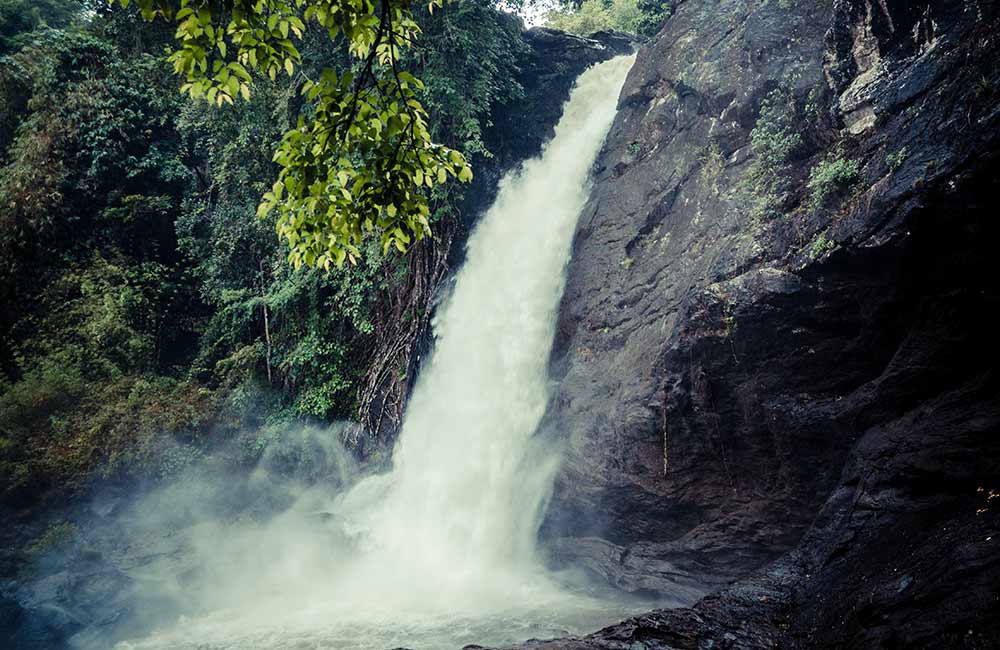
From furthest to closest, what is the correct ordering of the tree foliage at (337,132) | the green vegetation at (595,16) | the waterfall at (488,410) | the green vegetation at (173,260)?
the green vegetation at (595,16), the green vegetation at (173,260), the waterfall at (488,410), the tree foliage at (337,132)

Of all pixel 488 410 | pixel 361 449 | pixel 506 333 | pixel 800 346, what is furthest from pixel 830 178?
pixel 361 449

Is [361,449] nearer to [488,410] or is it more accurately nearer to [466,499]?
[488,410]

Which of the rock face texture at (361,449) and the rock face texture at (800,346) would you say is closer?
the rock face texture at (800,346)

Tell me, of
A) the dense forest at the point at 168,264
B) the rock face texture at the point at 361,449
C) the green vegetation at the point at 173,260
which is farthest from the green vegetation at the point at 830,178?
the rock face texture at the point at 361,449

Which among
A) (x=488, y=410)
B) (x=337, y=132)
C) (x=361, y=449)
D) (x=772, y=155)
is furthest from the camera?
(x=361, y=449)

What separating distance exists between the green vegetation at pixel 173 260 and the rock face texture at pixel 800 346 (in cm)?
508

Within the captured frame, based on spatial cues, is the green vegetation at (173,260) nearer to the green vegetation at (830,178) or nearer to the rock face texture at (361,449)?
the rock face texture at (361,449)

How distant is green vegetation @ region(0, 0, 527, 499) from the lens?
11.1 meters

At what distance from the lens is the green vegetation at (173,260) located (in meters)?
11.1

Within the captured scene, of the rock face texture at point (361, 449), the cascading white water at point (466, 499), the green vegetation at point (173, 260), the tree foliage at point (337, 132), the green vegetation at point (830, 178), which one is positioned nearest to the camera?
the tree foliage at point (337, 132)

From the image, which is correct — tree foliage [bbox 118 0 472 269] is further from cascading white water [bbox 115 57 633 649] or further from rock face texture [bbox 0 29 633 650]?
rock face texture [bbox 0 29 633 650]

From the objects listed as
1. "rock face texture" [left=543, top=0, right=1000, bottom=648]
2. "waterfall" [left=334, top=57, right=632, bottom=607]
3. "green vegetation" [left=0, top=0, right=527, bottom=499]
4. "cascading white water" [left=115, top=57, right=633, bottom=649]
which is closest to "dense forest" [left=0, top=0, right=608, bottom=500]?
"green vegetation" [left=0, top=0, right=527, bottom=499]

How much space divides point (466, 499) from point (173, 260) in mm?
9712

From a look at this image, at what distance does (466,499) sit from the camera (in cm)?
881
